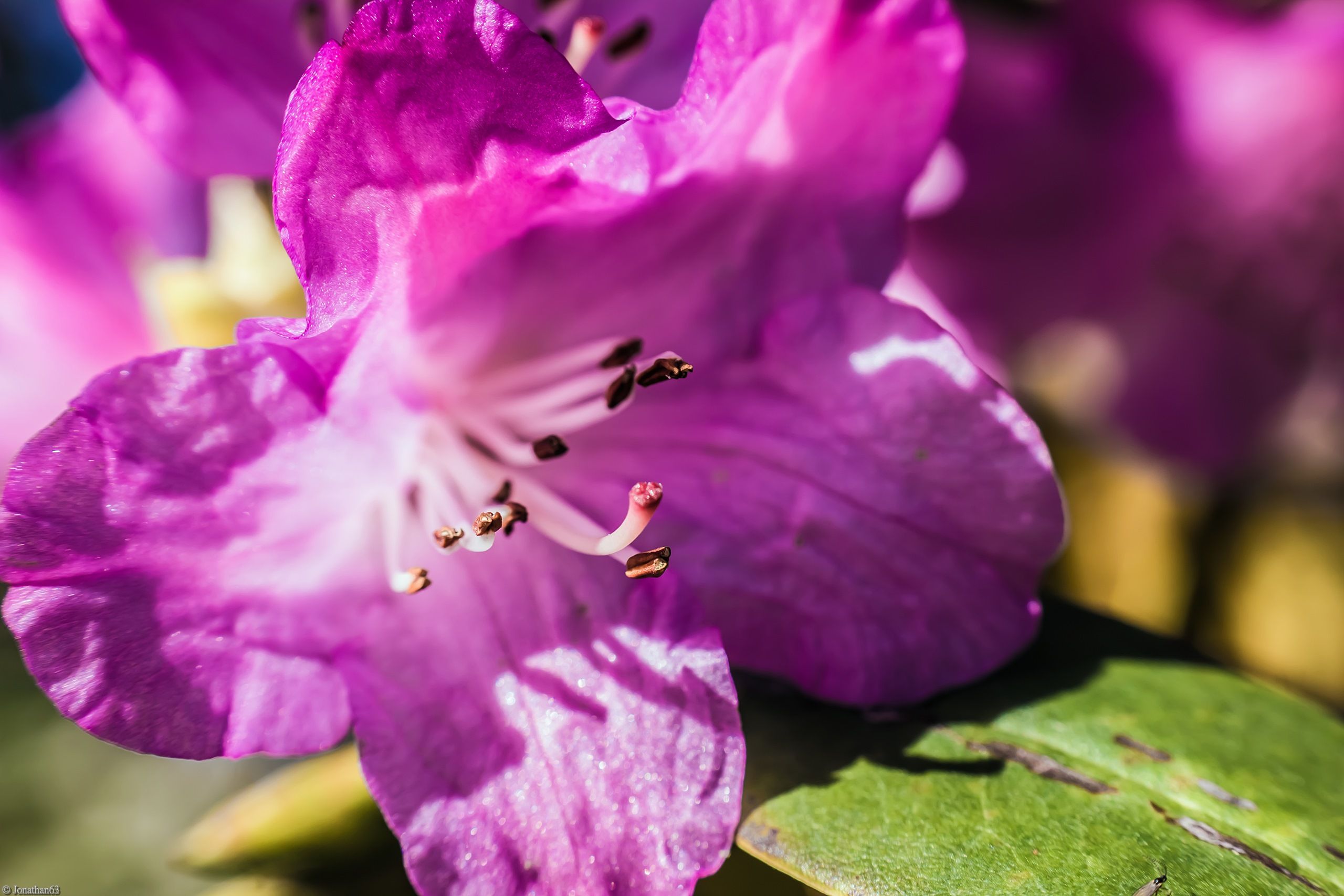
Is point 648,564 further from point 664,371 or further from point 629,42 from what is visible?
point 629,42

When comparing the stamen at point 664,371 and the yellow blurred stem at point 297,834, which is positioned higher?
the stamen at point 664,371

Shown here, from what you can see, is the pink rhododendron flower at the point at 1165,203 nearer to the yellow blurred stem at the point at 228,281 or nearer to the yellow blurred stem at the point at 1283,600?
the yellow blurred stem at the point at 1283,600

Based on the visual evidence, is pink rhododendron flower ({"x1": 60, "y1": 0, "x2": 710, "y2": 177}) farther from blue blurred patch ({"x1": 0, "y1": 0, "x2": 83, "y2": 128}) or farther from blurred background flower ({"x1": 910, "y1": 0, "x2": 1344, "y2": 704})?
Result: blue blurred patch ({"x1": 0, "y1": 0, "x2": 83, "y2": 128})

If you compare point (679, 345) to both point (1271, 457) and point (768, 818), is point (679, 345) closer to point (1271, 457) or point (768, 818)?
point (768, 818)

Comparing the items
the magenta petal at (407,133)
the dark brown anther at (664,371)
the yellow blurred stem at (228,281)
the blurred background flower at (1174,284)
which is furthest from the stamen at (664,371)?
the blurred background flower at (1174,284)

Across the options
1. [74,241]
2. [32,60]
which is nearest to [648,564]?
[74,241]

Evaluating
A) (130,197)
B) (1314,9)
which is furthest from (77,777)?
(1314,9)
